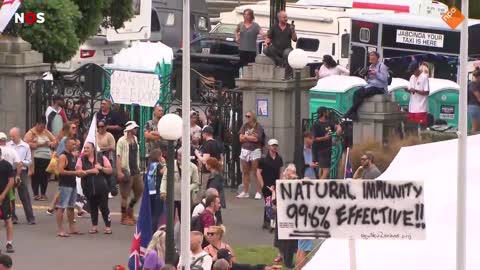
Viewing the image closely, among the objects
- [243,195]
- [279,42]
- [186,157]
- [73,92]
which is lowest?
[243,195]

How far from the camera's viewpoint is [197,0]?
4169 centimetres

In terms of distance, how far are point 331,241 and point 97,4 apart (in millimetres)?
17941

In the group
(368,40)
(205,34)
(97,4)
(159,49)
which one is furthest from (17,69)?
(205,34)

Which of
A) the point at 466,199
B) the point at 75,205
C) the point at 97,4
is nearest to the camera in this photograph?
the point at 466,199

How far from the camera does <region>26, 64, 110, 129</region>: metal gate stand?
27672 millimetres

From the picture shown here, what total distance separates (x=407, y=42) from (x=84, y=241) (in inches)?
570

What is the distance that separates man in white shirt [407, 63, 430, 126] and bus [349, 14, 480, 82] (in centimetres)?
641

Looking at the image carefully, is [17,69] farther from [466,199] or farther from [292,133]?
[466,199]

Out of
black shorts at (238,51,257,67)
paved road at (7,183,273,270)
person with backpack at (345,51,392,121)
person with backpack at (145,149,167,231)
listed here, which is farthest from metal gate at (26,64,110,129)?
person with backpack at (145,149,167,231)

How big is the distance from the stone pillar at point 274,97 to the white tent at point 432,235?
11.6 metres

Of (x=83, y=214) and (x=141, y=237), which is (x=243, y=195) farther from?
(x=141, y=237)

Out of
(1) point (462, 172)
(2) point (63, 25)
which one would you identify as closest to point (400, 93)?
(2) point (63, 25)

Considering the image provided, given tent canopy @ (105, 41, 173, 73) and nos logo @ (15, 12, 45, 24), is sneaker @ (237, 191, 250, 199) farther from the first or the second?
nos logo @ (15, 12, 45, 24)

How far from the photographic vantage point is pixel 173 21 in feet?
135
